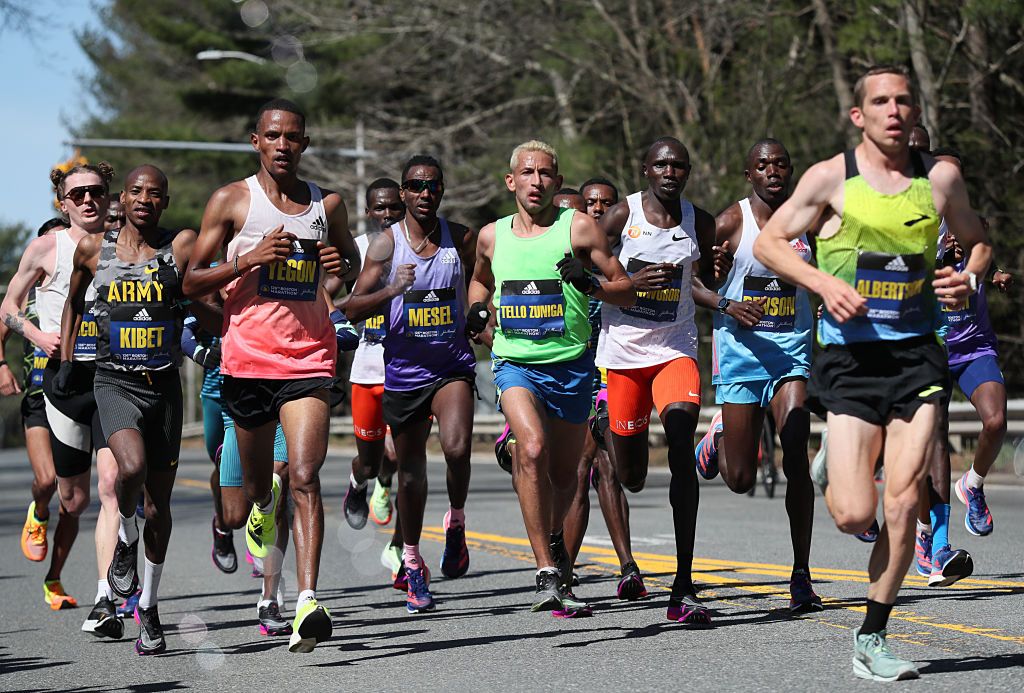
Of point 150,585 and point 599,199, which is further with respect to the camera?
point 599,199

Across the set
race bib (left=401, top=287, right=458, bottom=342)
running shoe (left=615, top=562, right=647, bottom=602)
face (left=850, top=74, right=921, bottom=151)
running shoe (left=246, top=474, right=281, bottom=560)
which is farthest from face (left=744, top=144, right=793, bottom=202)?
running shoe (left=246, top=474, right=281, bottom=560)

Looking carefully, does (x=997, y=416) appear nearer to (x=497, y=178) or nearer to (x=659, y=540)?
(x=659, y=540)

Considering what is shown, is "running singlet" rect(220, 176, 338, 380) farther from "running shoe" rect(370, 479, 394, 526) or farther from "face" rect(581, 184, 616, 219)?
"running shoe" rect(370, 479, 394, 526)

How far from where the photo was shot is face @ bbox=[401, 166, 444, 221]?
903 centimetres

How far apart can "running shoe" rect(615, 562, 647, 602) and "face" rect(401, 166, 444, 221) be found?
2.20m

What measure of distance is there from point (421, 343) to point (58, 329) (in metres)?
2.22

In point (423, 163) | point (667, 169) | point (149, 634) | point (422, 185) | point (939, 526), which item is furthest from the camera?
point (423, 163)

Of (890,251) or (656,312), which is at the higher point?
(890,251)

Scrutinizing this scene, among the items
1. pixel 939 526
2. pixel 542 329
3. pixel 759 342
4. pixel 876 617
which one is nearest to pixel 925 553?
pixel 939 526

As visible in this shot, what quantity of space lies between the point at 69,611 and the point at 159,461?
77.8 inches

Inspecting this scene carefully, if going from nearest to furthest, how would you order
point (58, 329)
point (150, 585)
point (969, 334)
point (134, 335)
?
point (150, 585), point (134, 335), point (969, 334), point (58, 329)

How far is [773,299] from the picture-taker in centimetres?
864

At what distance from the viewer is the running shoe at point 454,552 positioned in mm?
9623

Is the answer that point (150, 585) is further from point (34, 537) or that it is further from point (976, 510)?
point (976, 510)
